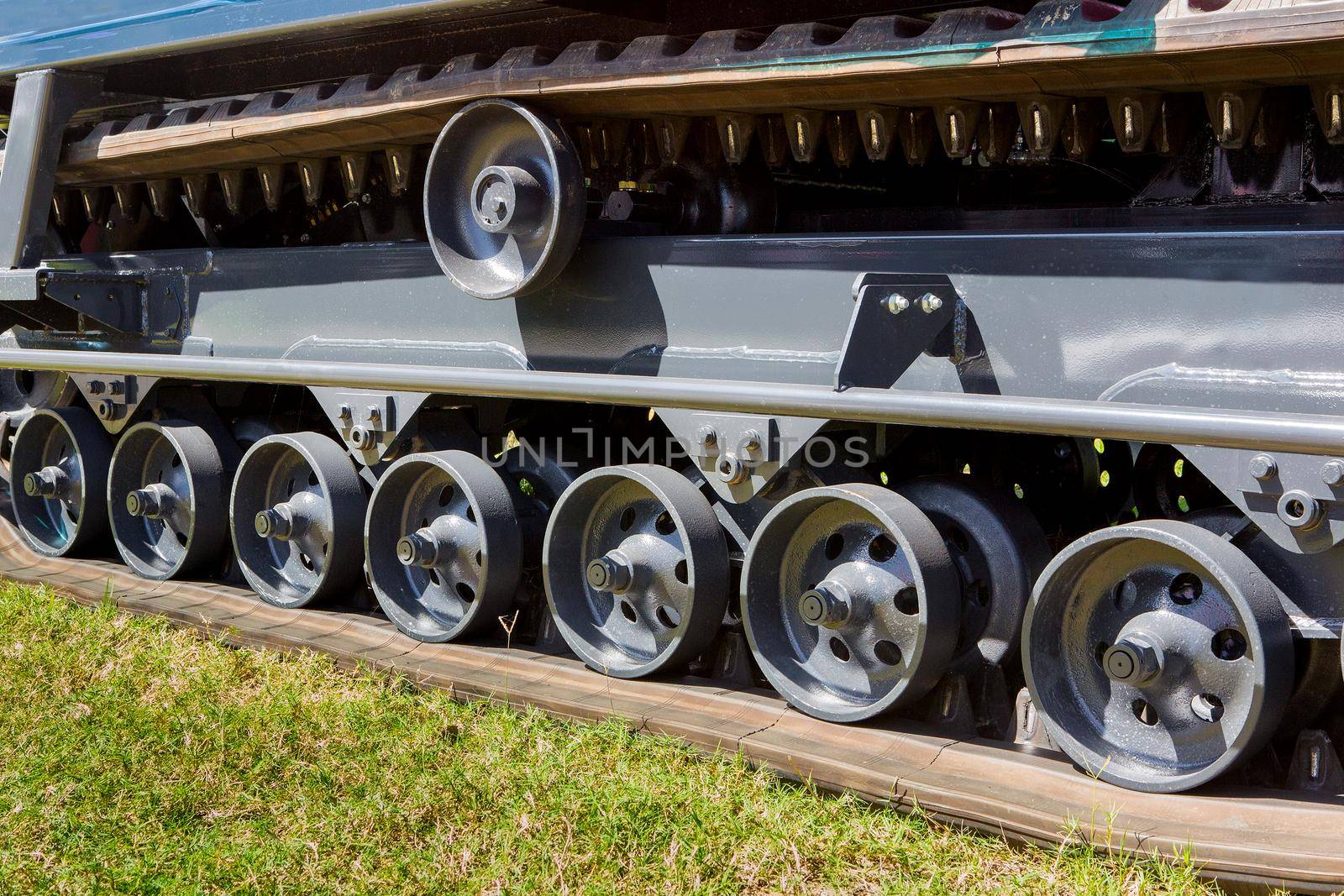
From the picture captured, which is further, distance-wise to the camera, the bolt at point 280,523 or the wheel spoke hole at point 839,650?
the bolt at point 280,523

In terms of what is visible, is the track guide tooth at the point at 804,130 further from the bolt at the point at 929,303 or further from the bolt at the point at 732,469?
the bolt at the point at 732,469

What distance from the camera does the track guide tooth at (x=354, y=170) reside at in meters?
4.38

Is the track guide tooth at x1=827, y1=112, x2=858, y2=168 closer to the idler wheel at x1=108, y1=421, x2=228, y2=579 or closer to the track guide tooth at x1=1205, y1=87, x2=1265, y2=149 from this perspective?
the track guide tooth at x1=1205, y1=87, x2=1265, y2=149

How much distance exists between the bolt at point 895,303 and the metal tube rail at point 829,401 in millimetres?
191

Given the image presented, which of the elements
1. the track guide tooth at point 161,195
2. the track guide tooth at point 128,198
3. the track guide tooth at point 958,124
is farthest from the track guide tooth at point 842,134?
the track guide tooth at point 128,198

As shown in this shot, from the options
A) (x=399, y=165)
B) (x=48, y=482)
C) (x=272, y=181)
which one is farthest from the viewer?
(x=48, y=482)

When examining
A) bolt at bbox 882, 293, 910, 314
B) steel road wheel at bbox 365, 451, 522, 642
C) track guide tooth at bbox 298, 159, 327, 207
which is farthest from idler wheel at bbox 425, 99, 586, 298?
bolt at bbox 882, 293, 910, 314

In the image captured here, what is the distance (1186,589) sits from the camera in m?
2.98

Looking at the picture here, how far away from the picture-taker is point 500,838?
9.67ft

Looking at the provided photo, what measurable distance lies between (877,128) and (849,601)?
1.05m

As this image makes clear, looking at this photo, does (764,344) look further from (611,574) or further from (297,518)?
(297,518)

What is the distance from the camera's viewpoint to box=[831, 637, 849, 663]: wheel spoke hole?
3436 millimetres

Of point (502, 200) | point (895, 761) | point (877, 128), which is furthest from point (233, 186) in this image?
point (895, 761)

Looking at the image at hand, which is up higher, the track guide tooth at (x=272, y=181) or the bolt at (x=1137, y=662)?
the track guide tooth at (x=272, y=181)
